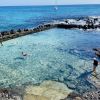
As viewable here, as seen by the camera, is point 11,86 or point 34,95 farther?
point 11,86

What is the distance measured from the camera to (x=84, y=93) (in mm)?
22969

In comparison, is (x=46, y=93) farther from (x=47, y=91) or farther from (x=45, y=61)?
(x=45, y=61)

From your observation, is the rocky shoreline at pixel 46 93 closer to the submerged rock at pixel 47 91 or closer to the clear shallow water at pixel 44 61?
the submerged rock at pixel 47 91

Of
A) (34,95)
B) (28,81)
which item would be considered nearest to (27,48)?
(28,81)

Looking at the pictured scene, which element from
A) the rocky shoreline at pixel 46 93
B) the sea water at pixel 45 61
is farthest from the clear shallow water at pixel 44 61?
the rocky shoreline at pixel 46 93

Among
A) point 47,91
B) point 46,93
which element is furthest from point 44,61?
point 46,93

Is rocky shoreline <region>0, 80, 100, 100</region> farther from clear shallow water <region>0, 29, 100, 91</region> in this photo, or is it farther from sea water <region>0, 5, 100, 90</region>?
clear shallow water <region>0, 29, 100, 91</region>

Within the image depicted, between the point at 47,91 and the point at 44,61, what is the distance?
35.8 ft

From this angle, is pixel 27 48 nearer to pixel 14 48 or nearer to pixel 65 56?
pixel 14 48

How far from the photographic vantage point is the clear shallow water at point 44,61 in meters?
27.2

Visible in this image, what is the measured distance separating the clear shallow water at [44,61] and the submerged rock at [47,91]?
1302 millimetres

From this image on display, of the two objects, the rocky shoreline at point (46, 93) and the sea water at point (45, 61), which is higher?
the sea water at point (45, 61)

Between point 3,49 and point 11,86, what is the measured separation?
60.2 feet

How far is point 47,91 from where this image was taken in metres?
23.5
